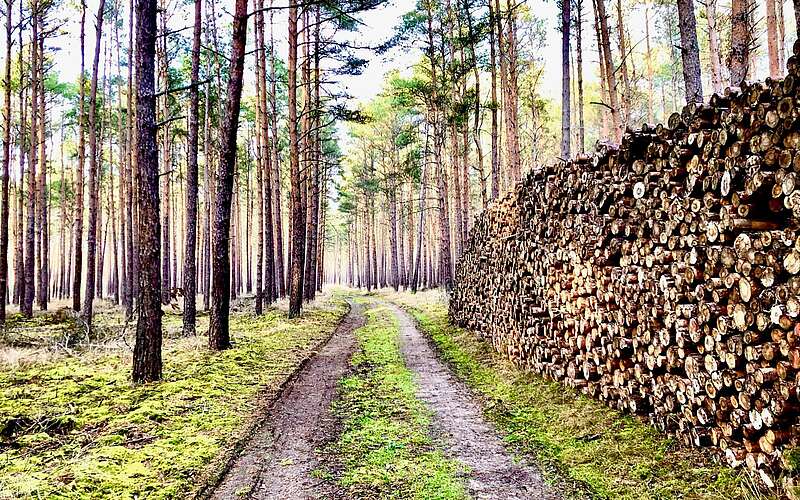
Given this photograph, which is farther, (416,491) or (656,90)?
(656,90)

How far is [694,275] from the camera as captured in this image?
4785mm

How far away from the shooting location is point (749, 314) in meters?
4.07

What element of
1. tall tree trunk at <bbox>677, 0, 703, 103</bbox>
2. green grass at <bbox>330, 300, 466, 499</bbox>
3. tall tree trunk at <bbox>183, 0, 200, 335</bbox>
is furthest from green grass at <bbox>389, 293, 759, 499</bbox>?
tall tree trunk at <bbox>183, 0, 200, 335</bbox>

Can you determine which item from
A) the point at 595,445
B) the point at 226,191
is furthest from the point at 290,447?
the point at 226,191

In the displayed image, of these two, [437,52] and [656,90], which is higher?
[656,90]

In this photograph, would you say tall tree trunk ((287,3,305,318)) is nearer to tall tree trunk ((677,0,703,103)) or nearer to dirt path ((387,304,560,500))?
dirt path ((387,304,560,500))

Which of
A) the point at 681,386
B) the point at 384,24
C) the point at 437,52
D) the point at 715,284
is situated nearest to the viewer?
the point at 715,284

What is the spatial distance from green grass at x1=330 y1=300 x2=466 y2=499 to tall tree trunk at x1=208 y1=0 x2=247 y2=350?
360 cm

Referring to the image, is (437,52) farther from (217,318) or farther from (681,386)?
(681,386)

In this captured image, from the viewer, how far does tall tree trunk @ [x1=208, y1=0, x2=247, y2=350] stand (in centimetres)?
1124

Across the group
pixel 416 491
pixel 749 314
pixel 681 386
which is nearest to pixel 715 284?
pixel 749 314

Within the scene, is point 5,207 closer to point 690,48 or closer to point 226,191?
point 226,191

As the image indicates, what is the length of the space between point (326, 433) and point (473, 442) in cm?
167

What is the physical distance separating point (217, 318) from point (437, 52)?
18405 mm
